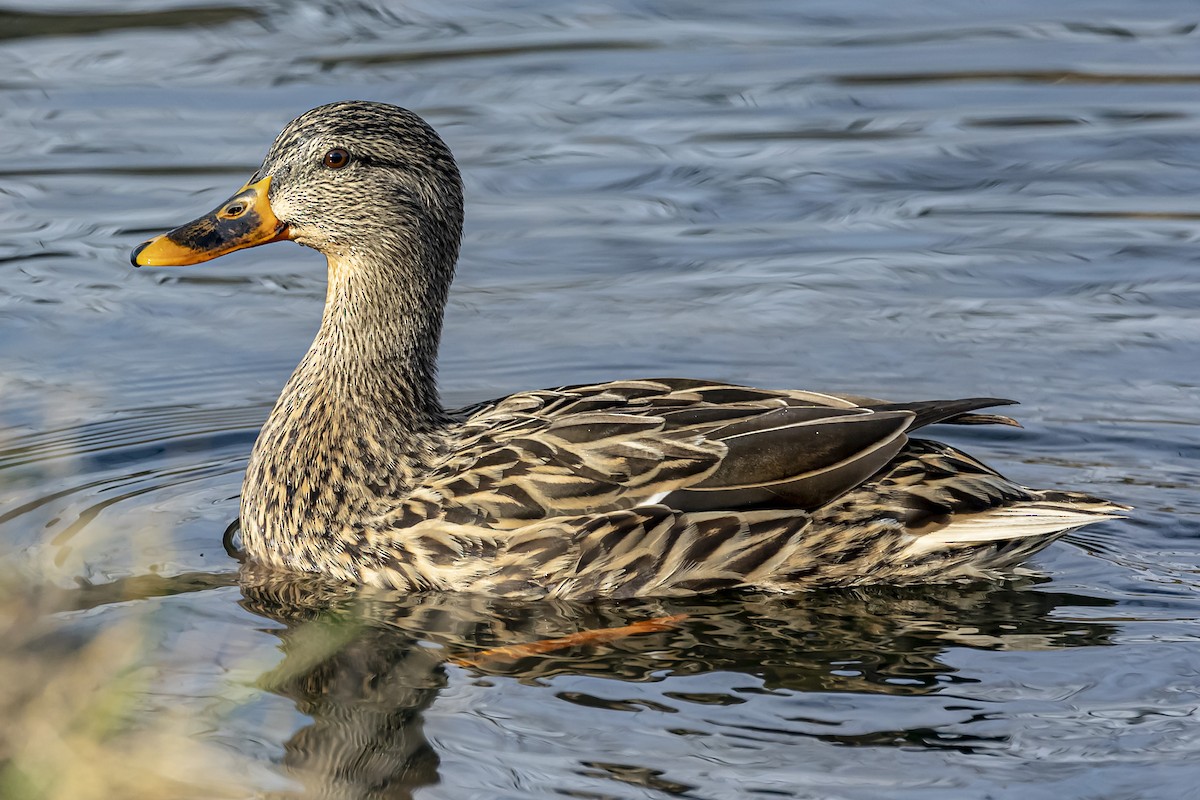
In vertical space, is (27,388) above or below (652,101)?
below

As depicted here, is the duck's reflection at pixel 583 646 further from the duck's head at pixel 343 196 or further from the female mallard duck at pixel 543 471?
the duck's head at pixel 343 196

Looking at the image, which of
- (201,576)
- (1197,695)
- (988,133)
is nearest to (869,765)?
(1197,695)

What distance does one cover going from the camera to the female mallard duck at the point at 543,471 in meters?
7.30

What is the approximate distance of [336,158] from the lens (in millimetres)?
7832

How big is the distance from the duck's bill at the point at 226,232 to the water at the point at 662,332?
1.17 meters

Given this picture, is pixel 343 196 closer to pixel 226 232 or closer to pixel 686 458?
pixel 226 232

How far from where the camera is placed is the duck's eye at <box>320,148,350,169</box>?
783 centimetres

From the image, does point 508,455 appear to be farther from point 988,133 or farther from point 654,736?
point 988,133

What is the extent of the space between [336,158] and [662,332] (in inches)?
116

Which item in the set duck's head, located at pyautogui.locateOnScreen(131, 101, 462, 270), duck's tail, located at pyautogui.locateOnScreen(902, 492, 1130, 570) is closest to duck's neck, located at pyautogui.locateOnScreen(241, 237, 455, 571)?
duck's head, located at pyautogui.locateOnScreen(131, 101, 462, 270)

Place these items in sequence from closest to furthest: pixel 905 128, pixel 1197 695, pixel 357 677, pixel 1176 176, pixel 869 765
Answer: pixel 869 765 → pixel 1197 695 → pixel 357 677 → pixel 1176 176 → pixel 905 128

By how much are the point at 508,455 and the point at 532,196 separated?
497cm

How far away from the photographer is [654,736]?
20.4 feet

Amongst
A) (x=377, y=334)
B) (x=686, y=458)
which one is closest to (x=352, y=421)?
(x=377, y=334)
